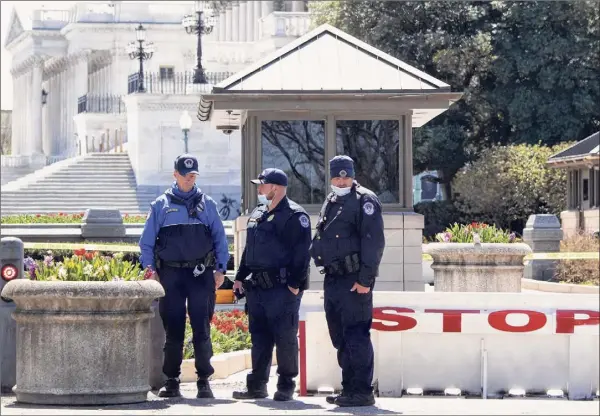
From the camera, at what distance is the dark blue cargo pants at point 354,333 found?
1173 centimetres

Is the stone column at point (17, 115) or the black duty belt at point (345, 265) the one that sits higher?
the stone column at point (17, 115)

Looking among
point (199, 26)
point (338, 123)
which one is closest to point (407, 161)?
point (338, 123)

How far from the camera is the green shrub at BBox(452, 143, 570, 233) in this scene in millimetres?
45781

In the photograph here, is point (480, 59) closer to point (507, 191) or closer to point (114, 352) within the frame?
point (507, 191)

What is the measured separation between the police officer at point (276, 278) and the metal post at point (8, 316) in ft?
6.16

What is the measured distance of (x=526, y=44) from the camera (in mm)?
49125

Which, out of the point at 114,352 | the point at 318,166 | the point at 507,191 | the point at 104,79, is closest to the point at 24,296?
the point at 114,352

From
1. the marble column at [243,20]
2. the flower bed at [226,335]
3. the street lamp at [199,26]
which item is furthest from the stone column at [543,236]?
the marble column at [243,20]

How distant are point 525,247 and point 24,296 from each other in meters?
6.50

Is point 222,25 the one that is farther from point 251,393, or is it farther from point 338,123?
point 251,393

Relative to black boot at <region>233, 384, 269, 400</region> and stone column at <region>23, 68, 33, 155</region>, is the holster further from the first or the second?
stone column at <region>23, 68, 33, 155</region>

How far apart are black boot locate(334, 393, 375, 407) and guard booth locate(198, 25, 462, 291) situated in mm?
4744

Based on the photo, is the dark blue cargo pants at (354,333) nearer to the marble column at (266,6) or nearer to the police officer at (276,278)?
the police officer at (276,278)

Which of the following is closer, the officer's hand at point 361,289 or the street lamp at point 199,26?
the officer's hand at point 361,289
